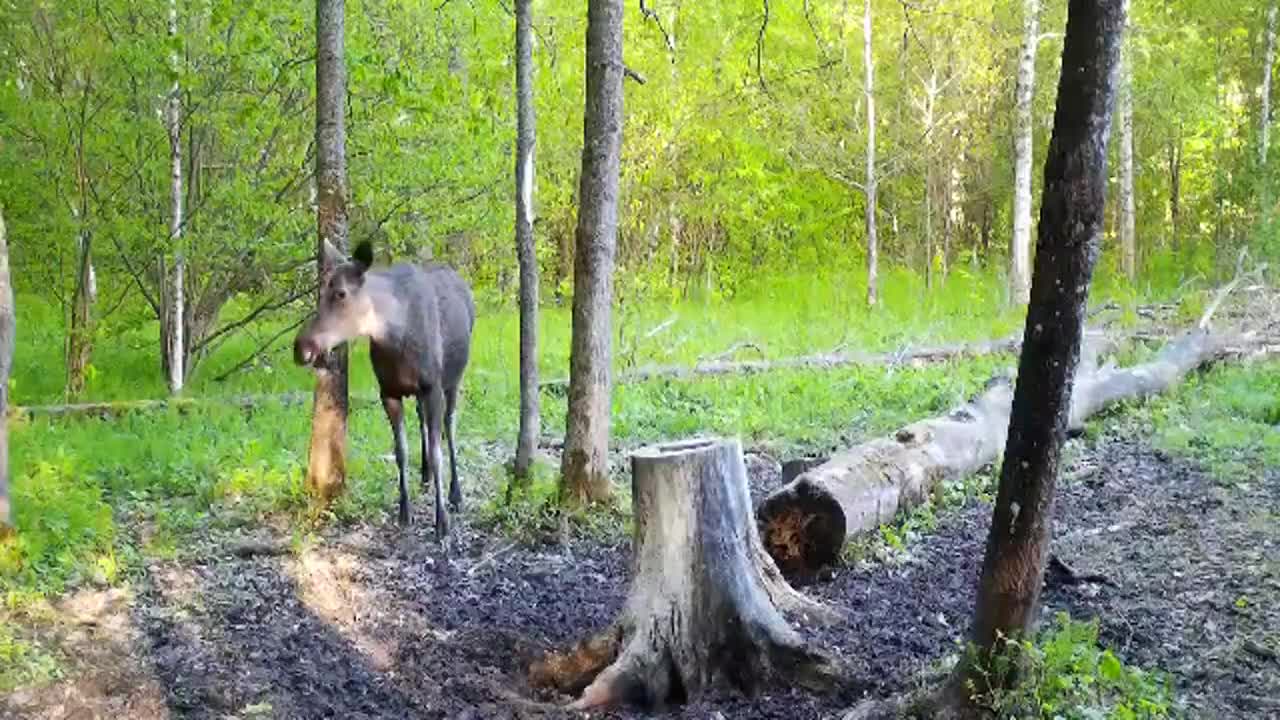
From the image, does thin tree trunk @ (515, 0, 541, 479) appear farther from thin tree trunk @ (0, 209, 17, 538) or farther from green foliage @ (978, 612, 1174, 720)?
green foliage @ (978, 612, 1174, 720)

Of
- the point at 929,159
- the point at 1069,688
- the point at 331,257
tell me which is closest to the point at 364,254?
the point at 331,257

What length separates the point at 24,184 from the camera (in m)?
13.7

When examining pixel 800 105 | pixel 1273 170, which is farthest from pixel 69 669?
pixel 800 105

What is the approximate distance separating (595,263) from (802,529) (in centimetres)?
222

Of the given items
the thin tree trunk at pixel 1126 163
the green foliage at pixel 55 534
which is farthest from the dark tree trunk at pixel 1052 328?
the thin tree trunk at pixel 1126 163

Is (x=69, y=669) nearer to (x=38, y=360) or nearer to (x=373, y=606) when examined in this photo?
(x=373, y=606)

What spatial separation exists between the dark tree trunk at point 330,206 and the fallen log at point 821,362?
20.7 feet

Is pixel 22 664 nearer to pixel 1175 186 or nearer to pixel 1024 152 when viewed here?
pixel 1024 152

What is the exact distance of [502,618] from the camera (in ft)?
22.0

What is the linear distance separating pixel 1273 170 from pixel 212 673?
19.8 meters

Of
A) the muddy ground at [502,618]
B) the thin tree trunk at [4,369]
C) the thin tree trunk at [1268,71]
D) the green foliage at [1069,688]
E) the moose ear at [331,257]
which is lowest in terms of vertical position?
the muddy ground at [502,618]

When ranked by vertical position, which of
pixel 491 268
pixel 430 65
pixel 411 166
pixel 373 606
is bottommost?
pixel 373 606

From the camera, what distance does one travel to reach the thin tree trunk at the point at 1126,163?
23453 millimetres

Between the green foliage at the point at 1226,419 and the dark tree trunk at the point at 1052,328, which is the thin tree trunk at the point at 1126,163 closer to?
the green foliage at the point at 1226,419
